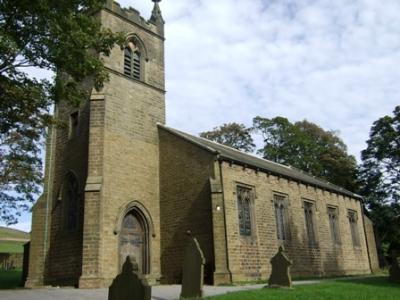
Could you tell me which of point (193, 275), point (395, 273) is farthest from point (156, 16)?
point (395, 273)

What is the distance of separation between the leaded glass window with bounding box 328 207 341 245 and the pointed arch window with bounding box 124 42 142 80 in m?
16.3

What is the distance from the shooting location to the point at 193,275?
12.8m

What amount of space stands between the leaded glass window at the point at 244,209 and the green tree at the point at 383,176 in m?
18.2

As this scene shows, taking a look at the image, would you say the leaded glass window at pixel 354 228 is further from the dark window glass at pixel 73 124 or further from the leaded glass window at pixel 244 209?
the dark window glass at pixel 73 124

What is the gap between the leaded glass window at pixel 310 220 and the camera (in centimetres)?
2710

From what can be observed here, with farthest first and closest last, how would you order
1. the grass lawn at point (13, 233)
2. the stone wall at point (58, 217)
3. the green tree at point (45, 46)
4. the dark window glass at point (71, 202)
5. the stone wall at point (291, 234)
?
the grass lawn at point (13, 233)
the dark window glass at point (71, 202)
the stone wall at point (291, 234)
the stone wall at point (58, 217)
the green tree at point (45, 46)

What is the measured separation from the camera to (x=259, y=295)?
41.2 ft

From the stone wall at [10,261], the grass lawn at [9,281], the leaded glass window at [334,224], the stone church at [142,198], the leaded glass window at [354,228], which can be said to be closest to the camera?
the stone church at [142,198]

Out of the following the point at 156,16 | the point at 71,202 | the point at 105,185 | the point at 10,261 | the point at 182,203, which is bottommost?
the point at 10,261

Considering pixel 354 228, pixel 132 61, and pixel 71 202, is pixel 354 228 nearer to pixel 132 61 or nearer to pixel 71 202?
pixel 132 61

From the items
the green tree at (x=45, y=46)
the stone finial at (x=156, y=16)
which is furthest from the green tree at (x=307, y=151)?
the green tree at (x=45, y=46)

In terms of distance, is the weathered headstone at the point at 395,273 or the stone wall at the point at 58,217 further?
the stone wall at the point at 58,217

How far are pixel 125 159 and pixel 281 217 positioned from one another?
32.5 ft

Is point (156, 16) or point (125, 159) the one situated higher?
point (156, 16)
